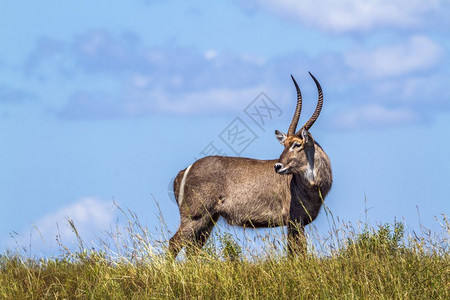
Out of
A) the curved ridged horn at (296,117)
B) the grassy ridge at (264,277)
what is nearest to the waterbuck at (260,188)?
the curved ridged horn at (296,117)

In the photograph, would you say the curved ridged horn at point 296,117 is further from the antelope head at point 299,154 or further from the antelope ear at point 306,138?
the antelope ear at point 306,138

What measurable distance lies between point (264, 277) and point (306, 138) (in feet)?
12.7

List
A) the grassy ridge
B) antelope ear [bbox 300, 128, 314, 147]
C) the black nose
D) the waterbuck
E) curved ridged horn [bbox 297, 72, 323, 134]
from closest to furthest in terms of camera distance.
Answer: the grassy ridge
the black nose
antelope ear [bbox 300, 128, 314, 147]
the waterbuck
curved ridged horn [bbox 297, 72, 323, 134]

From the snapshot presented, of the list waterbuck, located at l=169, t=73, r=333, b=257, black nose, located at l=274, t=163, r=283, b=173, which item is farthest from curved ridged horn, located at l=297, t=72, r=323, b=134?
black nose, located at l=274, t=163, r=283, b=173

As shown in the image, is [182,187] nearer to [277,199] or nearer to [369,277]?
[277,199]

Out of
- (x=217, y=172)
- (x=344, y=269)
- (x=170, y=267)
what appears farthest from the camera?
(x=217, y=172)

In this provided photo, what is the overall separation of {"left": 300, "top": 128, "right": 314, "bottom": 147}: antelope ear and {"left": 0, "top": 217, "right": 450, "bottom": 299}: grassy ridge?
2.34 meters

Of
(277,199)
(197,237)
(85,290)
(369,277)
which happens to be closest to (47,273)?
(85,290)

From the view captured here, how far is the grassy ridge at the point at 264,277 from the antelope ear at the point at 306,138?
234 cm

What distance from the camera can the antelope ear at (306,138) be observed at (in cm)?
1090

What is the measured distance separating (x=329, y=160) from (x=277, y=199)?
44.3 inches

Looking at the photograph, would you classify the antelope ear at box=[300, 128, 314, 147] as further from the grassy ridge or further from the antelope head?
the grassy ridge

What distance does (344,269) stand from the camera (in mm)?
7676

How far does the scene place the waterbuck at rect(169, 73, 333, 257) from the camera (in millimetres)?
11094
